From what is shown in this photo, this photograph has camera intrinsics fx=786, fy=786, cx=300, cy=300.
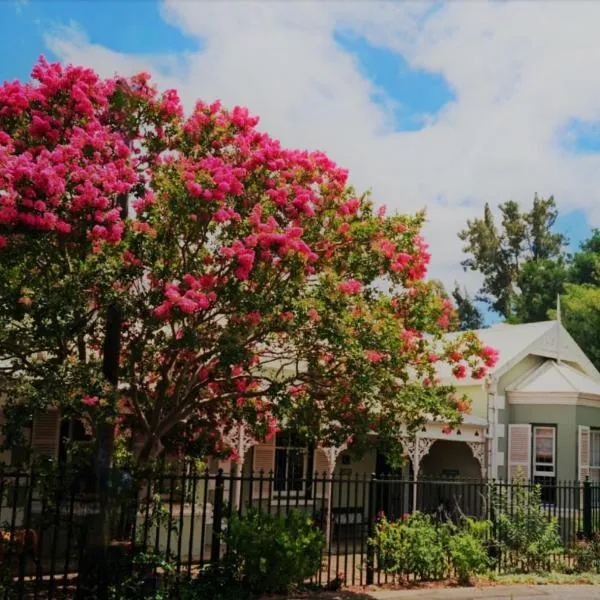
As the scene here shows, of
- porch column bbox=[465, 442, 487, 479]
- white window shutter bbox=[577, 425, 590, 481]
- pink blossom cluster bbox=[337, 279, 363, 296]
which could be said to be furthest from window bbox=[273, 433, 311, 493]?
pink blossom cluster bbox=[337, 279, 363, 296]

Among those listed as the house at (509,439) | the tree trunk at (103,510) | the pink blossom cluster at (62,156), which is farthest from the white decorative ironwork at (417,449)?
the pink blossom cluster at (62,156)

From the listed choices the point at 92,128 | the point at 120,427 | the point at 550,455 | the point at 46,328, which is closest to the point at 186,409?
the point at 120,427

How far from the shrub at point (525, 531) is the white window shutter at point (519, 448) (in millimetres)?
8283

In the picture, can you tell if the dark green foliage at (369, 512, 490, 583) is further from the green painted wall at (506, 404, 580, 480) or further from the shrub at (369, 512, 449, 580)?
the green painted wall at (506, 404, 580, 480)

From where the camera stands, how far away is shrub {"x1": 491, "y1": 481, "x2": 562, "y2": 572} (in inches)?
527

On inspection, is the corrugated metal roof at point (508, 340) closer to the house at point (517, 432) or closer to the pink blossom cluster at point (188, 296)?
the house at point (517, 432)

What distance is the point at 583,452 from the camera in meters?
21.5

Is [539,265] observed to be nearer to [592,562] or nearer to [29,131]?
[592,562]

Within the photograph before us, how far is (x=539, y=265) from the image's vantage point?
49.0 metres

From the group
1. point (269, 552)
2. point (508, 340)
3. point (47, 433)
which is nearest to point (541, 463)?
point (508, 340)

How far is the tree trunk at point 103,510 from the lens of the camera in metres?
8.77

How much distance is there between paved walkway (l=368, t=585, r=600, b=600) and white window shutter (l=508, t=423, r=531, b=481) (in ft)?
30.7

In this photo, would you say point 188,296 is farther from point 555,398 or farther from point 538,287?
point 538,287

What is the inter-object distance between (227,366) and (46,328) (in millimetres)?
1967
